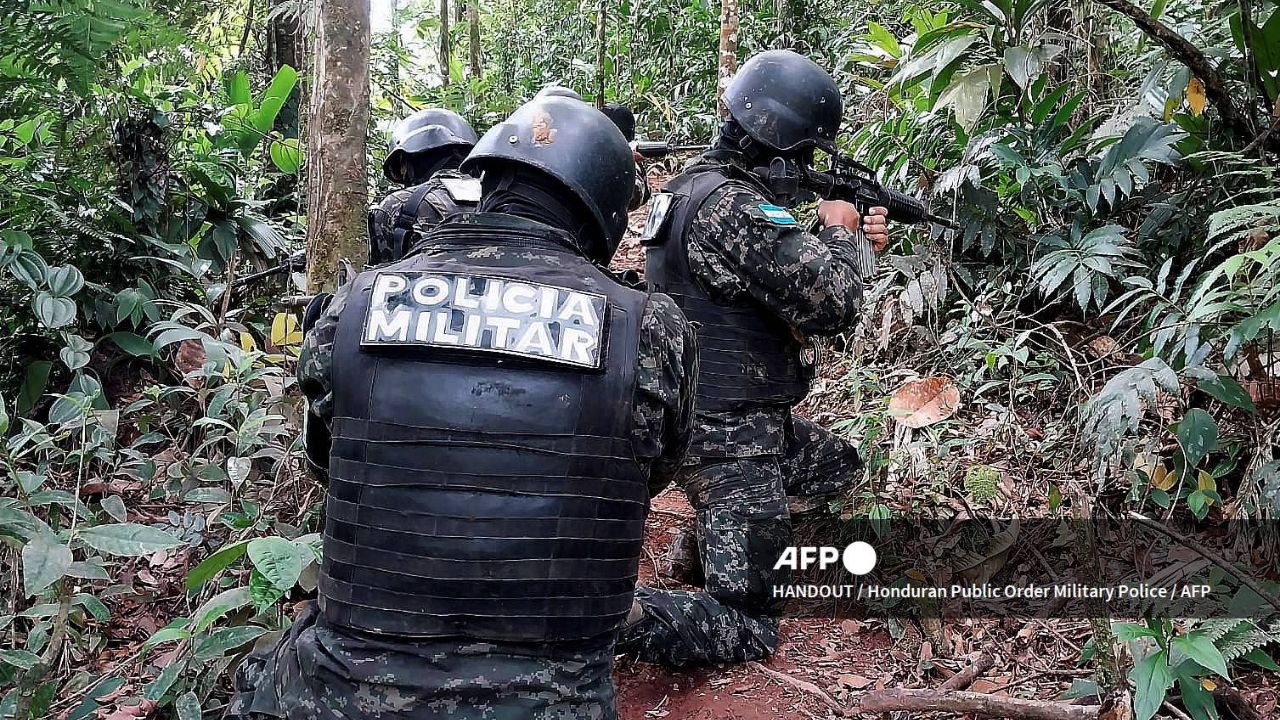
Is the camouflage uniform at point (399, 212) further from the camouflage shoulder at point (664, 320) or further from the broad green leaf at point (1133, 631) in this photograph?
the broad green leaf at point (1133, 631)

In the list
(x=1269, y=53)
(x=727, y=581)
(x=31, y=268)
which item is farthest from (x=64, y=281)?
→ (x=1269, y=53)

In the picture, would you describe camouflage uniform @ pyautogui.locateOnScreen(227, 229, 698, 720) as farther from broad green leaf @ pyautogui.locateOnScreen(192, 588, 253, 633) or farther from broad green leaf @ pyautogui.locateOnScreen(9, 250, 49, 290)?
broad green leaf @ pyautogui.locateOnScreen(9, 250, 49, 290)

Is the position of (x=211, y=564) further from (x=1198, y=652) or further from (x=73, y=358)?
(x=1198, y=652)

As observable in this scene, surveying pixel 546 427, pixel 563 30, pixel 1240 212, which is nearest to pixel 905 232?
pixel 1240 212

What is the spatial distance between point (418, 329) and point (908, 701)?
184 centimetres

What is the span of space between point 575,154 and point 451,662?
4.14ft

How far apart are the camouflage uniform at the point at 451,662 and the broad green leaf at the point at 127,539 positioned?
0.42 meters

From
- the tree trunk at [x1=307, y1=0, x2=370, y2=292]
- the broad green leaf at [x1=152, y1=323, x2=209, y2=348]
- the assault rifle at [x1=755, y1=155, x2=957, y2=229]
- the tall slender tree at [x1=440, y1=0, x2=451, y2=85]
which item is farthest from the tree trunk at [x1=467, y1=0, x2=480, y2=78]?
the assault rifle at [x1=755, y1=155, x2=957, y2=229]

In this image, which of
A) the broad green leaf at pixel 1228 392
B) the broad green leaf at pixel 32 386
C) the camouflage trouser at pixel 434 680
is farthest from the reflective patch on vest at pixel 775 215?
the broad green leaf at pixel 32 386

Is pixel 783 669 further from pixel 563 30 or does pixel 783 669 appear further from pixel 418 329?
pixel 563 30

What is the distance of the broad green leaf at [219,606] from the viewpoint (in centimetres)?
274

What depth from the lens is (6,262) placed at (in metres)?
4.19

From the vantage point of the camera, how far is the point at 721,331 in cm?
363

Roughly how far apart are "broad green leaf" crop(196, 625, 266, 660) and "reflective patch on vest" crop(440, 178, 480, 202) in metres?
1.39
